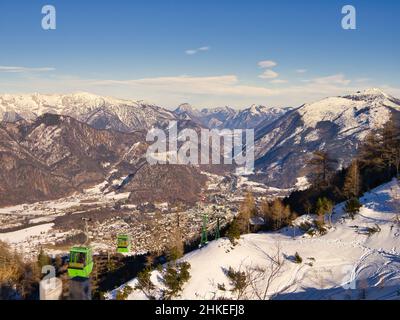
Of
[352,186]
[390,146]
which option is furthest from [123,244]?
[390,146]

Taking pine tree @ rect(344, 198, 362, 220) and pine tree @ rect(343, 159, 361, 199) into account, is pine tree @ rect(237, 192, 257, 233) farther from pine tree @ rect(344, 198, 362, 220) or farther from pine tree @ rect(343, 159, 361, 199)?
pine tree @ rect(344, 198, 362, 220)

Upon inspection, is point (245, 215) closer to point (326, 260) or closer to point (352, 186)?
point (352, 186)

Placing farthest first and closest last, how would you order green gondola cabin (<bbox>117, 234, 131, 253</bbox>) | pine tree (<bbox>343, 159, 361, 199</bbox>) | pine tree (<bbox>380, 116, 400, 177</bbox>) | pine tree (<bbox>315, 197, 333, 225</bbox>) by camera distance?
pine tree (<bbox>380, 116, 400, 177</bbox>), pine tree (<bbox>343, 159, 361, 199</bbox>), green gondola cabin (<bbox>117, 234, 131, 253</bbox>), pine tree (<bbox>315, 197, 333, 225</bbox>)

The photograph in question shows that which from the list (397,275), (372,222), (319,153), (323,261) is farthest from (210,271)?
Result: (319,153)

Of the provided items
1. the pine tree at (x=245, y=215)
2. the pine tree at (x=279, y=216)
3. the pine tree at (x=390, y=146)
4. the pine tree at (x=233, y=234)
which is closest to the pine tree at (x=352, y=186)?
the pine tree at (x=390, y=146)

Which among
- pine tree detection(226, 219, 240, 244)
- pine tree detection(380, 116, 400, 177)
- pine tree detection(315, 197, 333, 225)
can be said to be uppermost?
pine tree detection(380, 116, 400, 177)

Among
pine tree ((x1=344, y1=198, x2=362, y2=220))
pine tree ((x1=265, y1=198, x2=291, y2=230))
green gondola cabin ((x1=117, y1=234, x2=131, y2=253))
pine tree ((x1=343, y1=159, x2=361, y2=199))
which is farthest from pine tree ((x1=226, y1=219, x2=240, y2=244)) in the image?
pine tree ((x1=343, y1=159, x2=361, y2=199))

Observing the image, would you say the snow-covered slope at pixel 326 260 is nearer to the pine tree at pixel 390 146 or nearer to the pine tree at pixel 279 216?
the pine tree at pixel 279 216
